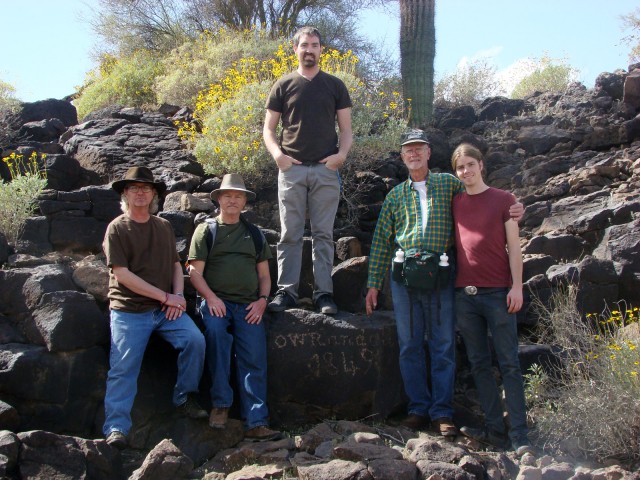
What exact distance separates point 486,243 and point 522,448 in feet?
4.50

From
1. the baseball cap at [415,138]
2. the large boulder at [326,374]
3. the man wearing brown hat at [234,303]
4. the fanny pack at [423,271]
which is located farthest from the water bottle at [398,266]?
the man wearing brown hat at [234,303]

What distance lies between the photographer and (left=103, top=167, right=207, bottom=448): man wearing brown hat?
4.86 metres

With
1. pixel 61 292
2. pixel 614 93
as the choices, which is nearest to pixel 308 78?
pixel 61 292

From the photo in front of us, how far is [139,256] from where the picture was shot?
5.10m

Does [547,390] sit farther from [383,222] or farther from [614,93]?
[614,93]

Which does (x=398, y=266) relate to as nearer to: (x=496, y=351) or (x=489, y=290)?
(x=489, y=290)

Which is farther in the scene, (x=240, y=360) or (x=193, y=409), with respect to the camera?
(x=240, y=360)

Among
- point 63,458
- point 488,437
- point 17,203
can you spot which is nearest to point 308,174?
point 488,437

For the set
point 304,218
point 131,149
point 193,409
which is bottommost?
point 193,409

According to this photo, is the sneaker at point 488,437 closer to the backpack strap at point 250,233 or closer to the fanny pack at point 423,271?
the fanny pack at point 423,271

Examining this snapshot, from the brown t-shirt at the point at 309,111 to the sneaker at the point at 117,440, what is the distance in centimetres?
249

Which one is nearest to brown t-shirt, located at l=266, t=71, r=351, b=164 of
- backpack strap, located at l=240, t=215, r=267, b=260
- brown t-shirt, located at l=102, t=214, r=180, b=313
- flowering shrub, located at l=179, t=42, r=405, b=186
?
backpack strap, located at l=240, t=215, r=267, b=260

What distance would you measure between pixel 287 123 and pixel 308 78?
399 millimetres

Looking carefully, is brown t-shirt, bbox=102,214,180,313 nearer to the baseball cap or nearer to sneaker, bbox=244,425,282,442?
sneaker, bbox=244,425,282,442
